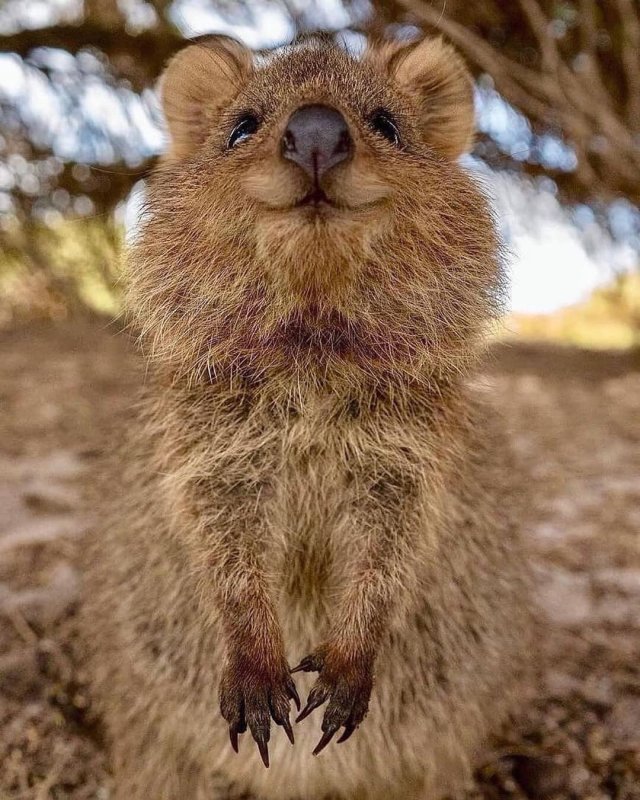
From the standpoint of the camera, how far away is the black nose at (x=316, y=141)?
181 centimetres

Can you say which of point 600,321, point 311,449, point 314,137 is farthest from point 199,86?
point 600,321

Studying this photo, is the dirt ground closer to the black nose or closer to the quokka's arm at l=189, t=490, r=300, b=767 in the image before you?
the quokka's arm at l=189, t=490, r=300, b=767

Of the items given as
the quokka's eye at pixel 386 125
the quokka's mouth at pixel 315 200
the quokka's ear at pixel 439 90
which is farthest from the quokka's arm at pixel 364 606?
the quokka's ear at pixel 439 90

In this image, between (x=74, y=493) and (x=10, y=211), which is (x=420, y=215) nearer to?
(x=74, y=493)

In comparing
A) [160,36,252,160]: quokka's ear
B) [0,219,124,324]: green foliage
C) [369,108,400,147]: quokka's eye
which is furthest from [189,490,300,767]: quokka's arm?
[0,219,124,324]: green foliage

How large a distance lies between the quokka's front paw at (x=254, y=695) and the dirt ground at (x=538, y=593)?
1069 mm

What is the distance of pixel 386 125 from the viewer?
2402 mm

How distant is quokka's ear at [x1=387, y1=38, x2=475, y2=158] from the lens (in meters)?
2.70

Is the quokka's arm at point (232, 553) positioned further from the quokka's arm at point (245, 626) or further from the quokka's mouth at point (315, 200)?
the quokka's mouth at point (315, 200)

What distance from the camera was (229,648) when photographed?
2.20 metres

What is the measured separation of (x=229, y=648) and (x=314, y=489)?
479mm

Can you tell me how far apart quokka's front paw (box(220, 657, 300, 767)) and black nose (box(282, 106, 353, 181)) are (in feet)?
4.08

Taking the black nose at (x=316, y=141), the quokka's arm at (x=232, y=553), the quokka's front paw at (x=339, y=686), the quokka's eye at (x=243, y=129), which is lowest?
the quokka's front paw at (x=339, y=686)

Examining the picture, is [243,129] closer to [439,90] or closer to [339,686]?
[439,90]
